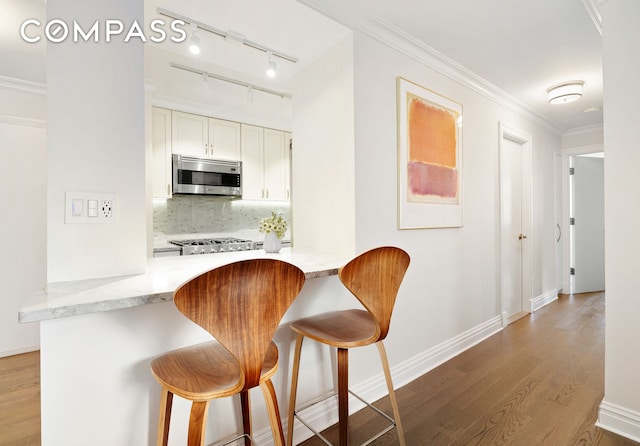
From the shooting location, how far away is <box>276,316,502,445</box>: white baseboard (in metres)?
1.70

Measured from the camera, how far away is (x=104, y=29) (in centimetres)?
126

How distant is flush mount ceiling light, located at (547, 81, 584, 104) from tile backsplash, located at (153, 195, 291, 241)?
351 centimetres

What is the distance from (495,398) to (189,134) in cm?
387

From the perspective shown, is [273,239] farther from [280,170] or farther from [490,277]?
[280,170]

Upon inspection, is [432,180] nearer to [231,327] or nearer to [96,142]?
[231,327]

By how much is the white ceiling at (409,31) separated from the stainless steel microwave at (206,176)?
117cm

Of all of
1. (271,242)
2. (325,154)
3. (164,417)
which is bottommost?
(164,417)

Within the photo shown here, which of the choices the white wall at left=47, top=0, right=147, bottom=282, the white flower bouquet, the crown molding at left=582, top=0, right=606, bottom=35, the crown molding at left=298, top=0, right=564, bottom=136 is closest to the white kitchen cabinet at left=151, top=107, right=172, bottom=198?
the white flower bouquet

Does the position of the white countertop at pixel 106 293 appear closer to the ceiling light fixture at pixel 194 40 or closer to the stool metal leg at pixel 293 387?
the stool metal leg at pixel 293 387

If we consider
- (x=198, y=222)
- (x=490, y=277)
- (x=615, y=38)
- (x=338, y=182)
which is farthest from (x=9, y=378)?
(x=615, y=38)

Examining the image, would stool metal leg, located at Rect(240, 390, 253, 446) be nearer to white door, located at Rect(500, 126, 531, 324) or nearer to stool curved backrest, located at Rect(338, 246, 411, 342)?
stool curved backrest, located at Rect(338, 246, 411, 342)

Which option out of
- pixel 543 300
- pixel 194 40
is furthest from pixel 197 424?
pixel 543 300

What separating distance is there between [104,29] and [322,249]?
1.61m

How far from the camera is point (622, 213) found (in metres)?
1.70
